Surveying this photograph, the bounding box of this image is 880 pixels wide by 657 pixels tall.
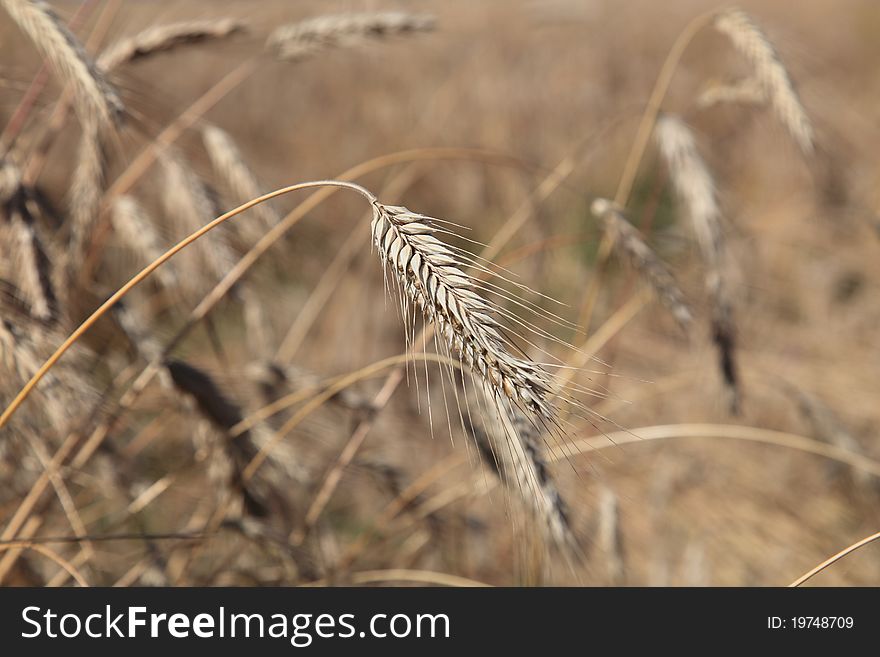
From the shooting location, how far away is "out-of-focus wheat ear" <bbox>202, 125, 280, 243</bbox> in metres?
2.04

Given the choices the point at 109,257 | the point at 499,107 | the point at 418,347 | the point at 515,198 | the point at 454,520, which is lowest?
the point at 454,520

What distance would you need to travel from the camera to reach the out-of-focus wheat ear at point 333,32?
2176 millimetres

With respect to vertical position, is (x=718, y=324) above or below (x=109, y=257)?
below

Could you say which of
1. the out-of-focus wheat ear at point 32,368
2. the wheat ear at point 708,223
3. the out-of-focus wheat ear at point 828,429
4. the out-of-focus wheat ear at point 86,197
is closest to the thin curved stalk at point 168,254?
the out-of-focus wheat ear at point 32,368

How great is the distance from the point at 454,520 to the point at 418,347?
0.98m

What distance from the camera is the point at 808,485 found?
333 centimetres

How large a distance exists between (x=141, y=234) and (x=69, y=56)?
0.69m

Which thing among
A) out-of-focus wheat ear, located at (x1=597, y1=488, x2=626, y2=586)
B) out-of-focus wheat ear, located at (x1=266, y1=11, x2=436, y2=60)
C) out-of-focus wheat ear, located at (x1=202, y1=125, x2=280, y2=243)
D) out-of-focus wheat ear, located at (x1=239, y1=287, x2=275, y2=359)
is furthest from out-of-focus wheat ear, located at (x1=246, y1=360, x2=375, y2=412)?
out-of-focus wheat ear, located at (x1=266, y1=11, x2=436, y2=60)

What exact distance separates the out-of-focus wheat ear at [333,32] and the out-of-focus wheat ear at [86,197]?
606 millimetres

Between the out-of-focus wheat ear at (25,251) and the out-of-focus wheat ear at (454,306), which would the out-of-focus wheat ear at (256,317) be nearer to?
the out-of-focus wheat ear at (25,251)

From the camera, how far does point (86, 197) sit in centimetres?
188

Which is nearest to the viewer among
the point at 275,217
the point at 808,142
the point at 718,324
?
the point at 808,142

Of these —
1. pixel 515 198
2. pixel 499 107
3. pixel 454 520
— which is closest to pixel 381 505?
pixel 454 520
